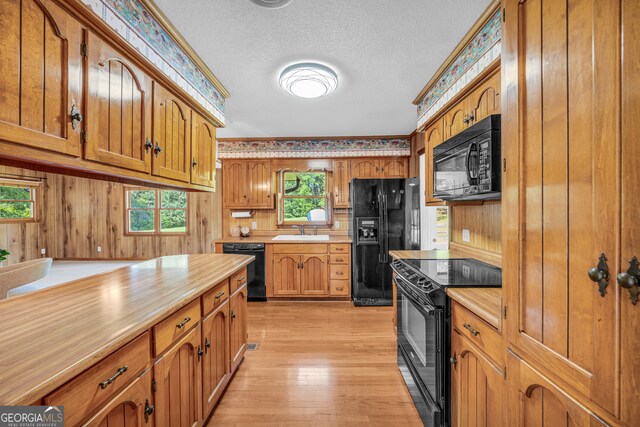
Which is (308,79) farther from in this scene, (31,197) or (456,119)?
(31,197)

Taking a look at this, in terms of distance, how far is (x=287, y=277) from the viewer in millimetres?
4020

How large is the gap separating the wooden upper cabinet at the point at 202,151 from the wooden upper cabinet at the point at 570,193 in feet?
6.85

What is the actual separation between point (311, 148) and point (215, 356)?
11.4 ft

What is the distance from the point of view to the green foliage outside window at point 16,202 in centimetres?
480

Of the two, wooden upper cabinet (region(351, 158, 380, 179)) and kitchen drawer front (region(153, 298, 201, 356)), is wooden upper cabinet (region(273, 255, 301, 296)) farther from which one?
kitchen drawer front (region(153, 298, 201, 356))

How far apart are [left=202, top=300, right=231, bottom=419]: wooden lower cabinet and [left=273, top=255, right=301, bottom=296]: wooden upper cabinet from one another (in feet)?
6.69

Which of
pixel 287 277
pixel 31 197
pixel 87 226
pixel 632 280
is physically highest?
pixel 31 197

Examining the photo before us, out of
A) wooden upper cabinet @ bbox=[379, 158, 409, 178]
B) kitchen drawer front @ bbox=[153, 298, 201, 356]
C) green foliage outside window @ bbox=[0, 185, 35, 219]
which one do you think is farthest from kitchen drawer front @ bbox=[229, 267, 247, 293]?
green foliage outside window @ bbox=[0, 185, 35, 219]

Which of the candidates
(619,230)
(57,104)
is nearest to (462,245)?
(619,230)

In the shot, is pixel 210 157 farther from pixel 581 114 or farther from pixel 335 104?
pixel 581 114

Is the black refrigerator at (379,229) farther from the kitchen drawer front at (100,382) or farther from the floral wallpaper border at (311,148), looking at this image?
the kitchen drawer front at (100,382)

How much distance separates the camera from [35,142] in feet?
3.25

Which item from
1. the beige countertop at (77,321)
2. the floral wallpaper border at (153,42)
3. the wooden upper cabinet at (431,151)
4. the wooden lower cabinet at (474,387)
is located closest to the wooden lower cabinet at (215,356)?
the beige countertop at (77,321)

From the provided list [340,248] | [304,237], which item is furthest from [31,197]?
[340,248]
